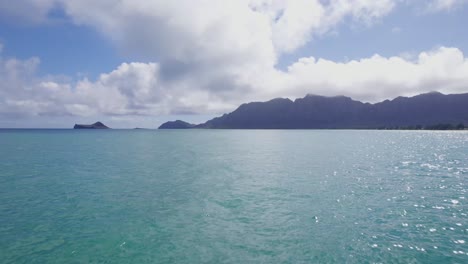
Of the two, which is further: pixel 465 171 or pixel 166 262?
pixel 465 171

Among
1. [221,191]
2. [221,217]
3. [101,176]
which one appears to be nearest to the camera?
[221,217]

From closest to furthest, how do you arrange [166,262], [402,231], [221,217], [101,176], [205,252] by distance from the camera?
[166,262], [205,252], [402,231], [221,217], [101,176]

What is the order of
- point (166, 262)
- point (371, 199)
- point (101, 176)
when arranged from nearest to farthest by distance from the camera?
point (166, 262) → point (371, 199) → point (101, 176)

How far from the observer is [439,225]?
80.1ft

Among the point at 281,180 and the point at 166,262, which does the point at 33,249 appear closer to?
the point at 166,262

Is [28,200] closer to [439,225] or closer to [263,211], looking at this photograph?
[263,211]

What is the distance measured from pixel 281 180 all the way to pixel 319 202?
13224mm

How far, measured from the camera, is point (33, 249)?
2045 centimetres

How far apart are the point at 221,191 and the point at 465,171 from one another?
51178 mm

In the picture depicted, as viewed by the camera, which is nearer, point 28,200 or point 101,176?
point 28,200

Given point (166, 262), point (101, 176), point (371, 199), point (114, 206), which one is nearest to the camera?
point (166, 262)

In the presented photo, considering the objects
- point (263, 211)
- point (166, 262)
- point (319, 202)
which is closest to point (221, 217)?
point (263, 211)

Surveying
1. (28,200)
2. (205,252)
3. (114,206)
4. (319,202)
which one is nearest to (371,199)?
(319,202)

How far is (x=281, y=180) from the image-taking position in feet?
150
